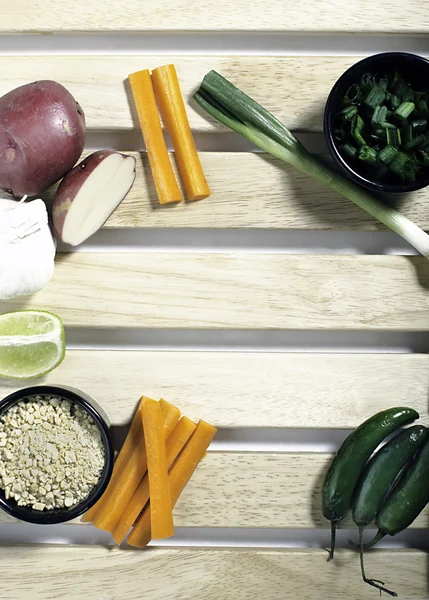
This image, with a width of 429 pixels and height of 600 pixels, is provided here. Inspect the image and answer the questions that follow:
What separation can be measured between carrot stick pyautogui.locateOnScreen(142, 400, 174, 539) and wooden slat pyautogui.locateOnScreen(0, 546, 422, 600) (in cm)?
9

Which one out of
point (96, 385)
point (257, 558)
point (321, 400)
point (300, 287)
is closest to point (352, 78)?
point (300, 287)

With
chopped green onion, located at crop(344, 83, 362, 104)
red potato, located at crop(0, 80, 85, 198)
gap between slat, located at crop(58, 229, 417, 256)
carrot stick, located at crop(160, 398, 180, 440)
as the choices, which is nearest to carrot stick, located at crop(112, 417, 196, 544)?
carrot stick, located at crop(160, 398, 180, 440)

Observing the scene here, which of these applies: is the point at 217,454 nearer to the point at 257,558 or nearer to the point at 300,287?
the point at 257,558

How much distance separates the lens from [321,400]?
1.04 m

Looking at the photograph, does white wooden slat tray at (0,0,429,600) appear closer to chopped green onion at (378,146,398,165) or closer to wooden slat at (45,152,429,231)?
wooden slat at (45,152,429,231)

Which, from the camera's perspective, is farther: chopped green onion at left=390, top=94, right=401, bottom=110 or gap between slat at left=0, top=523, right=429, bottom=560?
gap between slat at left=0, top=523, right=429, bottom=560

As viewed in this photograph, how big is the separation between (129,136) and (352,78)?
13.8 inches

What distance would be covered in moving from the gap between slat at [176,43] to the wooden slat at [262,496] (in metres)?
0.64

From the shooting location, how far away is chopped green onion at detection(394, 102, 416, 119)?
92 centimetres

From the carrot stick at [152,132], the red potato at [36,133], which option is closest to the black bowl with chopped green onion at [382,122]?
the carrot stick at [152,132]

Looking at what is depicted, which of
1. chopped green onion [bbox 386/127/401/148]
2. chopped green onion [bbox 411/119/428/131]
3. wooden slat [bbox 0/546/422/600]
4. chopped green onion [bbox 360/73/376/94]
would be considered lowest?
wooden slat [bbox 0/546/422/600]

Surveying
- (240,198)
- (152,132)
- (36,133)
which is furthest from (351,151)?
(36,133)

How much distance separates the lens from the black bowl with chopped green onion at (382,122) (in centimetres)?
93

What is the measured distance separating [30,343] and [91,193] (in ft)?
0.77
